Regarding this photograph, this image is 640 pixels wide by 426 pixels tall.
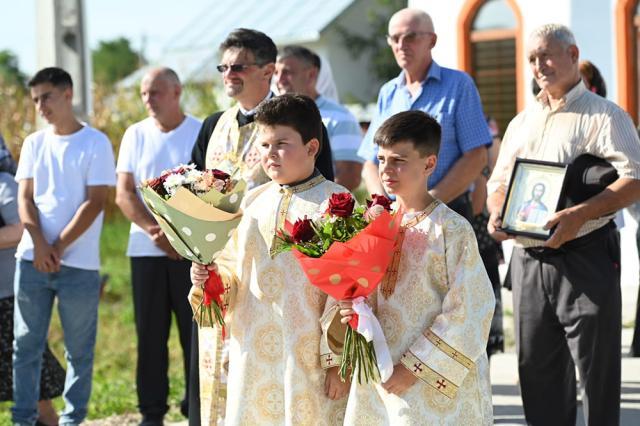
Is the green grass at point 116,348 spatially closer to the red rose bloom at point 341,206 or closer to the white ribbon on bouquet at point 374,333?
the white ribbon on bouquet at point 374,333

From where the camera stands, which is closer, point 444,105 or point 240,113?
point 240,113

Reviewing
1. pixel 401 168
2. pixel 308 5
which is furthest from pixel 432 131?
pixel 308 5

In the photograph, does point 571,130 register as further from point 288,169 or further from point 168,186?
point 168,186

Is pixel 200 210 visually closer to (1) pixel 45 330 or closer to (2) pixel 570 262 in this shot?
(2) pixel 570 262

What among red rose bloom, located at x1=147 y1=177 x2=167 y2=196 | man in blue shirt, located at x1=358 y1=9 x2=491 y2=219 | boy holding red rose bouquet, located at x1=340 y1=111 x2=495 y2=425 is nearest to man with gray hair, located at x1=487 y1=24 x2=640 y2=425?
man in blue shirt, located at x1=358 y1=9 x2=491 y2=219

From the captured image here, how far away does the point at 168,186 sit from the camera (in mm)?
5090

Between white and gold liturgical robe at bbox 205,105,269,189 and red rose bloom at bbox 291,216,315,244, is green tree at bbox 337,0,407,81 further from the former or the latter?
red rose bloom at bbox 291,216,315,244

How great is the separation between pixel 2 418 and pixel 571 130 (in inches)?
203

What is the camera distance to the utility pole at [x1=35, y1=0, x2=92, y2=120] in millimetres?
12242

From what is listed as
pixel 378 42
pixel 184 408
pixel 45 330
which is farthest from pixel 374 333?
pixel 378 42

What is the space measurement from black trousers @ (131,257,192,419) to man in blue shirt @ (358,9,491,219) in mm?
1583

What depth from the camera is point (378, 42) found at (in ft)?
129

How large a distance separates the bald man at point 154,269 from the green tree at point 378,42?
30323 mm

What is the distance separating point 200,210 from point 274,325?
25.5 inches
